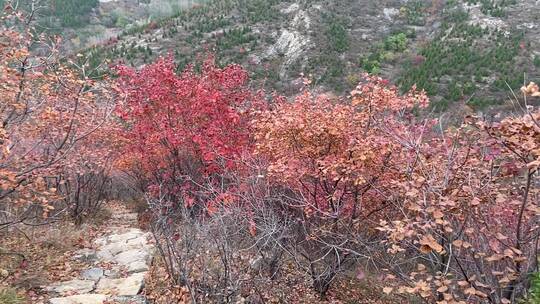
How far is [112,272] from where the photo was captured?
280 inches

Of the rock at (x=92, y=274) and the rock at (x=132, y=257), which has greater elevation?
the rock at (x=92, y=274)

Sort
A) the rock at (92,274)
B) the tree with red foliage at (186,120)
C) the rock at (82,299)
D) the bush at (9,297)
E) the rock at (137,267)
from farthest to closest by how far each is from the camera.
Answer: the tree with red foliage at (186,120), the rock at (137,267), the rock at (92,274), the rock at (82,299), the bush at (9,297)

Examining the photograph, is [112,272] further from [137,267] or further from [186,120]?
[186,120]

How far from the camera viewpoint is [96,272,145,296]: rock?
6113 mm

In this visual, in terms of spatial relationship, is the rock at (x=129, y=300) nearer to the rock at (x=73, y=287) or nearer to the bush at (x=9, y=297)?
the rock at (x=73, y=287)

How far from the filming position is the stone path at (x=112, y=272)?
5883mm

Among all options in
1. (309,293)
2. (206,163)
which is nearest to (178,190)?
(206,163)

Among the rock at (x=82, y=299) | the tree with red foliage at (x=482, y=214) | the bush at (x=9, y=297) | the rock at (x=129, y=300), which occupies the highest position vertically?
the tree with red foliage at (x=482, y=214)

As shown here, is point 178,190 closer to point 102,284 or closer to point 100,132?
point 100,132

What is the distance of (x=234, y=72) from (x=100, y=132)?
13.4 feet

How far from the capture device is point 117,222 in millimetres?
10977

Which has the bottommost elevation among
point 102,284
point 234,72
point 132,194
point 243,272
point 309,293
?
point 132,194

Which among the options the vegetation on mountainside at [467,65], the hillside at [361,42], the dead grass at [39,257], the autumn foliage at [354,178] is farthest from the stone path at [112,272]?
the hillside at [361,42]

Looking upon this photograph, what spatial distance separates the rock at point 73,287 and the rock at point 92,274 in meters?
0.17
